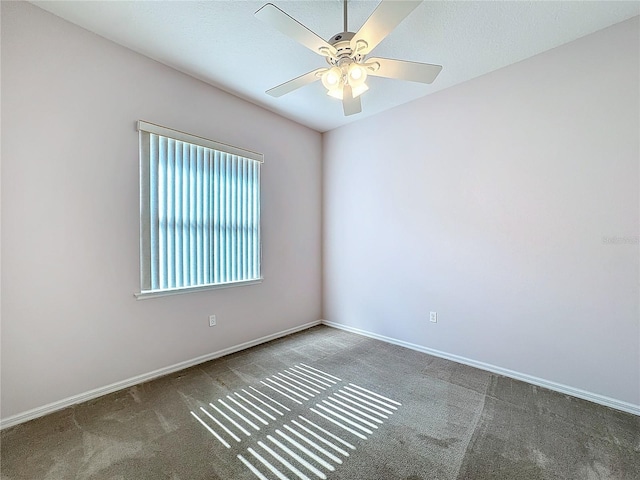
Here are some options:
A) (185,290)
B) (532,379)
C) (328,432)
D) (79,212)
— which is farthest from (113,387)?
(532,379)

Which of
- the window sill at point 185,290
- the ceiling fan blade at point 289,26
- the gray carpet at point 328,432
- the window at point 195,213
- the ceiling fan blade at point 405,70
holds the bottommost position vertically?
the gray carpet at point 328,432

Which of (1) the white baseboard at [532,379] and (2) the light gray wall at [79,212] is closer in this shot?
(2) the light gray wall at [79,212]

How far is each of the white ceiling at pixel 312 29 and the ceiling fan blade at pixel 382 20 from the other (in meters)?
0.55

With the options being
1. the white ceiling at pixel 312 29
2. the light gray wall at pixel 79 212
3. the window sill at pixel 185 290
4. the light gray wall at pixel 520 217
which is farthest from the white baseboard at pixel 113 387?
the white ceiling at pixel 312 29

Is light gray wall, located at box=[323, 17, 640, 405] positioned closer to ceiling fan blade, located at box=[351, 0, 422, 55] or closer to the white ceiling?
the white ceiling

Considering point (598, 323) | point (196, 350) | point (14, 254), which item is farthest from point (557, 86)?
point (14, 254)

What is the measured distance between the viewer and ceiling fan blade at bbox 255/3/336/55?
4.72 feet

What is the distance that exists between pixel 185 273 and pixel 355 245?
2.19 meters

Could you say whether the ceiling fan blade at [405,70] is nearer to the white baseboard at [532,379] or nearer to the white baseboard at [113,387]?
the white baseboard at [532,379]

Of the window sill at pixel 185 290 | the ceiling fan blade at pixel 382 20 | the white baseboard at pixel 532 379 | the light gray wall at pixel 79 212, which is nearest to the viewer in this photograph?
the ceiling fan blade at pixel 382 20

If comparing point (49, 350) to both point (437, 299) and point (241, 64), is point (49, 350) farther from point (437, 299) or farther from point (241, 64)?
point (437, 299)

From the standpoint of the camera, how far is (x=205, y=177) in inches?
116

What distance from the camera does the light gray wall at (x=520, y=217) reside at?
2.19m

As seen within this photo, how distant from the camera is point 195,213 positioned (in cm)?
288
